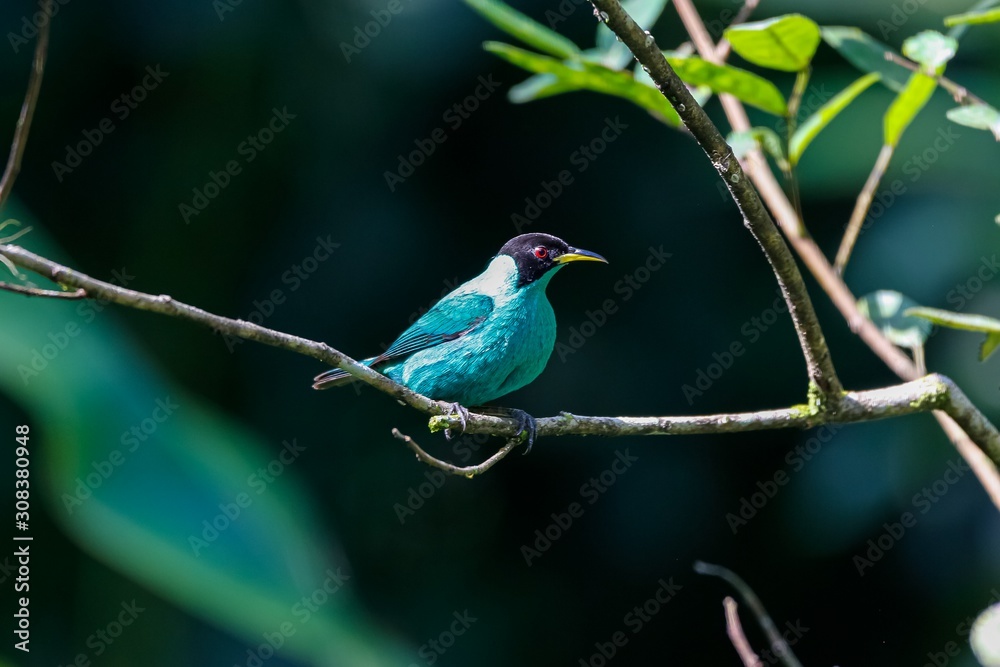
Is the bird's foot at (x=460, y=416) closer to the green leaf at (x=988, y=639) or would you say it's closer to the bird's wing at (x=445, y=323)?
the bird's wing at (x=445, y=323)

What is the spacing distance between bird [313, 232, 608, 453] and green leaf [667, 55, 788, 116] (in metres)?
1.15

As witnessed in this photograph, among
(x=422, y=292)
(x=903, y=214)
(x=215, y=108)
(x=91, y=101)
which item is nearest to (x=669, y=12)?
(x=903, y=214)

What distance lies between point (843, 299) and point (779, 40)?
60cm

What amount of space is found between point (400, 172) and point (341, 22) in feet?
2.79

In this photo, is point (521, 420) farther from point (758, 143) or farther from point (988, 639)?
point (988, 639)

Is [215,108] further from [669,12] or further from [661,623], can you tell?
[661,623]

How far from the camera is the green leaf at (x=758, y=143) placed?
7.39 feet

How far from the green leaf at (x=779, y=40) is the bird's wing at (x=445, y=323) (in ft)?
5.50

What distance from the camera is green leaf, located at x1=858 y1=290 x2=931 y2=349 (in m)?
2.33

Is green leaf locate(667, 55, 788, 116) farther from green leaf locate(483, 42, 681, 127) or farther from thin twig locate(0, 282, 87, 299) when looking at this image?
thin twig locate(0, 282, 87, 299)

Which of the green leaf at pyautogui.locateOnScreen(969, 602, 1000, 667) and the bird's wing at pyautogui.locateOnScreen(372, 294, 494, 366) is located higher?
the green leaf at pyautogui.locateOnScreen(969, 602, 1000, 667)

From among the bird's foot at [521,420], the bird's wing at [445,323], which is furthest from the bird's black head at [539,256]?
the bird's foot at [521,420]

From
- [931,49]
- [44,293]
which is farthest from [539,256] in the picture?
[44,293]

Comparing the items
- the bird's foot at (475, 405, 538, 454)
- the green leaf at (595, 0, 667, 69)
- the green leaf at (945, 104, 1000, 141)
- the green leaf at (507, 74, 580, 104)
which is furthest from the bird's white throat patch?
the green leaf at (945, 104, 1000, 141)
